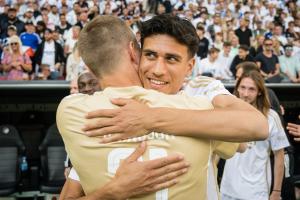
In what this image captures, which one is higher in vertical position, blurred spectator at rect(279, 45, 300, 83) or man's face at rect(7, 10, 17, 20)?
man's face at rect(7, 10, 17, 20)

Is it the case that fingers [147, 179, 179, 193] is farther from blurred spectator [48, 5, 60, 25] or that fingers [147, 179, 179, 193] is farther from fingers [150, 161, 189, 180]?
blurred spectator [48, 5, 60, 25]

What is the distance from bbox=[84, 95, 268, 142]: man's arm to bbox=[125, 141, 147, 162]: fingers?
0.17ft

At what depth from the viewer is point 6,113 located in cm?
912

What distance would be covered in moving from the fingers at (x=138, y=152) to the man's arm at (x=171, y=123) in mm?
51

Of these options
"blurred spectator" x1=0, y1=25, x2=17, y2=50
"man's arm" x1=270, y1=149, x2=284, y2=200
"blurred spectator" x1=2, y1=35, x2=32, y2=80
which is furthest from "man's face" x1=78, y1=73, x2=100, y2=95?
"blurred spectator" x1=0, y1=25, x2=17, y2=50

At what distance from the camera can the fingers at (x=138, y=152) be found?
1821 millimetres

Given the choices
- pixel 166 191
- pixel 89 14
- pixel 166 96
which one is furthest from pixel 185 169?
pixel 89 14

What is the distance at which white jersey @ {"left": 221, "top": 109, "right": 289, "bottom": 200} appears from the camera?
13.5ft

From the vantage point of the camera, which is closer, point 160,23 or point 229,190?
point 160,23

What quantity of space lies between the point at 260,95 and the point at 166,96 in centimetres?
248

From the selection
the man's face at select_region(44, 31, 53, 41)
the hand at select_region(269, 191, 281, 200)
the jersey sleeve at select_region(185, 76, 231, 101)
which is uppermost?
the man's face at select_region(44, 31, 53, 41)

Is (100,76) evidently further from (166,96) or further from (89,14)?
(89,14)

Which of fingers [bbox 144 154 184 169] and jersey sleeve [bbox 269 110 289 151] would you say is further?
jersey sleeve [bbox 269 110 289 151]

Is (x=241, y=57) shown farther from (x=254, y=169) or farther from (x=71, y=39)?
(x=254, y=169)
